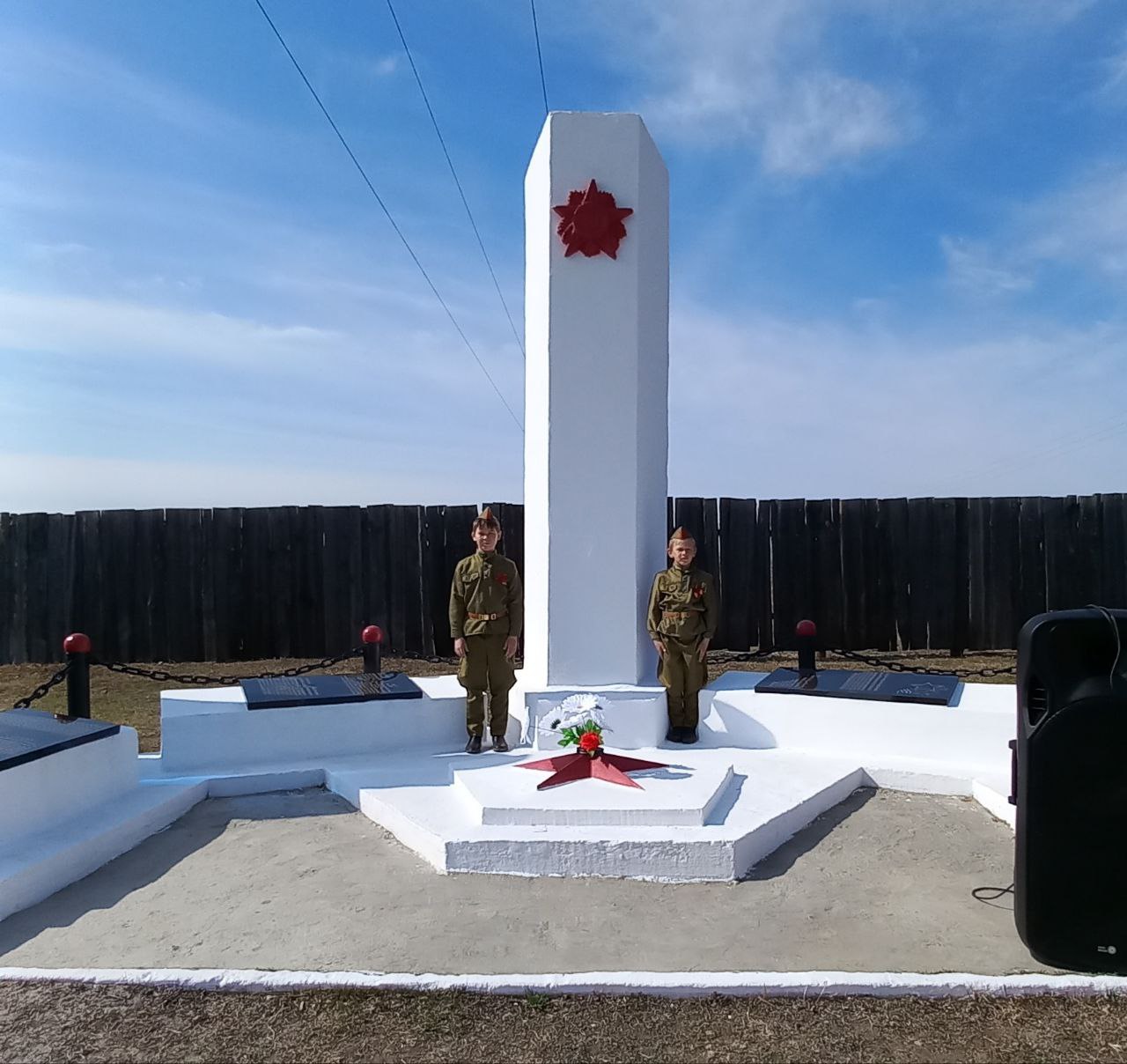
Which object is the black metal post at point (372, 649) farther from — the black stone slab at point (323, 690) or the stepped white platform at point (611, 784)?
the stepped white platform at point (611, 784)

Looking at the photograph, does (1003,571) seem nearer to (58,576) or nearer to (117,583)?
(117,583)

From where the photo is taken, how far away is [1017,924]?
323 cm

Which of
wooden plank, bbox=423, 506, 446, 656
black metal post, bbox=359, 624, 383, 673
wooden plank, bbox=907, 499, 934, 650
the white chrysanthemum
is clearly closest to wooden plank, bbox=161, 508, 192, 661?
wooden plank, bbox=423, 506, 446, 656

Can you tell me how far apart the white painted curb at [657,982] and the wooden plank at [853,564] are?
745cm

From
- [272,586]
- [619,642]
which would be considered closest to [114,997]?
[619,642]

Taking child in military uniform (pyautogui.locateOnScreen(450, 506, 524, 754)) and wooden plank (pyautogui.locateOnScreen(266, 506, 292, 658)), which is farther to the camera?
wooden plank (pyautogui.locateOnScreen(266, 506, 292, 658))

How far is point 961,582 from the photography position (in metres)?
10.4

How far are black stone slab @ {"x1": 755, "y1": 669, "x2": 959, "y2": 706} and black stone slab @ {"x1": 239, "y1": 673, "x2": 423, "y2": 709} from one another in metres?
2.51

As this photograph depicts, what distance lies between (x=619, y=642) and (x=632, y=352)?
1928 millimetres

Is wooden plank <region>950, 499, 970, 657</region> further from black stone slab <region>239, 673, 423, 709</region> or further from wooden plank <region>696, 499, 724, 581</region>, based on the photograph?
black stone slab <region>239, 673, 423, 709</region>

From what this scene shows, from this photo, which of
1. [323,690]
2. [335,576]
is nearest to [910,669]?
[323,690]

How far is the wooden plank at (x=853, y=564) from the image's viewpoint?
34.0ft

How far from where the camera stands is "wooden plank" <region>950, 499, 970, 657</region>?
10.4 meters

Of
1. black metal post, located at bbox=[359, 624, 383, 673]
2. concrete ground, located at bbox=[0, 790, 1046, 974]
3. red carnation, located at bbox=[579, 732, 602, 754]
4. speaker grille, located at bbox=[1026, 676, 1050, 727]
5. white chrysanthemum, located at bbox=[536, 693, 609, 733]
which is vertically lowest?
concrete ground, located at bbox=[0, 790, 1046, 974]
